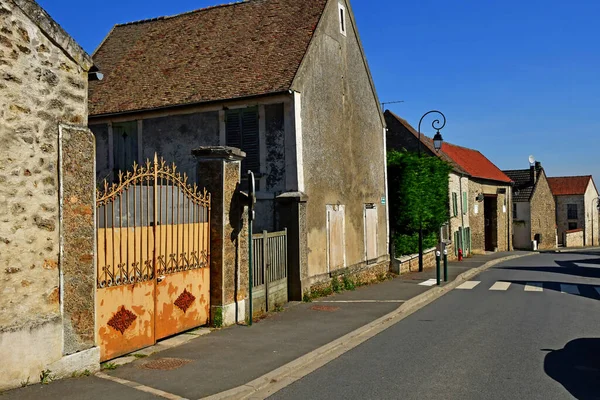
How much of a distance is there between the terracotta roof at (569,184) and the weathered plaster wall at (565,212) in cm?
58

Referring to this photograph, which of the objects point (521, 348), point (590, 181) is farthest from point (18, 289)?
point (590, 181)

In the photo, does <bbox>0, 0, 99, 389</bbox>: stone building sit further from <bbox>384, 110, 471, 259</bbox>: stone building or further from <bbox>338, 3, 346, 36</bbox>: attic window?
<bbox>384, 110, 471, 259</bbox>: stone building

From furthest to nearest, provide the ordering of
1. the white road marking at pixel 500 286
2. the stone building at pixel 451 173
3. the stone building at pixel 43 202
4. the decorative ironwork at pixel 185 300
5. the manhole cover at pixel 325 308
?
the stone building at pixel 451 173, the white road marking at pixel 500 286, the manhole cover at pixel 325 308, the decorative ironwork at pixel 185 300, the stone building at pixel 43 202

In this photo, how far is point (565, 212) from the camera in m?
65.1

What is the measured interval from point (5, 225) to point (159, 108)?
9.02 metres

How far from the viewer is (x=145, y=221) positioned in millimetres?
8586

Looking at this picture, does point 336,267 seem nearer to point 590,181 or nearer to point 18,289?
point 18,289

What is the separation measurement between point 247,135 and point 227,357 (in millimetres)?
7215

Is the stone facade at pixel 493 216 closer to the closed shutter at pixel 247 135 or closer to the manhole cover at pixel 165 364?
the closed shutter at pixel 247 135

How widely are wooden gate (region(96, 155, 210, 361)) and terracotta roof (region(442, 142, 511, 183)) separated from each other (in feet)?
97.3

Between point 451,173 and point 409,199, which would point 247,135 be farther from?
point 451,173

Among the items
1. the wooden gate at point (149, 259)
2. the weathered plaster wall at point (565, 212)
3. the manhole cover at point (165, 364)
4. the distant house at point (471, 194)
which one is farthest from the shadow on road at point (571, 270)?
the weathered plaster wall at point (565, 212)

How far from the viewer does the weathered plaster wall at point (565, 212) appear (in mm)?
64062

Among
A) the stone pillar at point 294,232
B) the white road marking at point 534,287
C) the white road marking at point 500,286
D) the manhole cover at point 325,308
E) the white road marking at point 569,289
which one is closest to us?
the manhole cover at point 325,308
